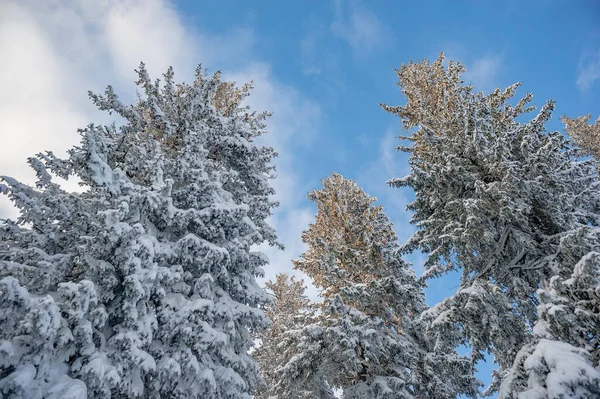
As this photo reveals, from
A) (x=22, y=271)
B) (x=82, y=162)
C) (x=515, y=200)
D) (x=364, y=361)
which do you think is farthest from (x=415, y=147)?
(x=22, y=271)

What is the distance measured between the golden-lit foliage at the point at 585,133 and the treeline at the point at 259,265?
31.6 ft

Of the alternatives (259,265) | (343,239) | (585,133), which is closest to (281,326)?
(343,239)

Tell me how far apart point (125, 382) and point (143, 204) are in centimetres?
351

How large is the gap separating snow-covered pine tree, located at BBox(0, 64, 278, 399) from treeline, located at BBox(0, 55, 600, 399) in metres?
0.04

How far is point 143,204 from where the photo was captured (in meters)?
7.08

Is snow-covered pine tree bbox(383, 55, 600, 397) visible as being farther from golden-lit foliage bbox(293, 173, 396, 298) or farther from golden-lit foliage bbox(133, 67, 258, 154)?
golden-lit foliage bbox(133, 67, 258, 154)

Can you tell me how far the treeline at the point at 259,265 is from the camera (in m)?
5.34

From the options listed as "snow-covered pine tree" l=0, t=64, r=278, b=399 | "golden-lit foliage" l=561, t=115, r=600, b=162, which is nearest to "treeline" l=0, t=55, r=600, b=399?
"snow-covered pine tree" l=0, t=64, r=278, b=399

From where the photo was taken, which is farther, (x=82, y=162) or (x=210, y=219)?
(x=210, y=219)

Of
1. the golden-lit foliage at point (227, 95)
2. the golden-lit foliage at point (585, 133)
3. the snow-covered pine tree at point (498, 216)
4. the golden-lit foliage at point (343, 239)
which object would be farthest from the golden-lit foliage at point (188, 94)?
the golden-lit foliage at point (585, 133)

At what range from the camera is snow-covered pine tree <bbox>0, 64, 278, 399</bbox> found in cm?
509

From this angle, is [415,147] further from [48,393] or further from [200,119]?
[48,393]

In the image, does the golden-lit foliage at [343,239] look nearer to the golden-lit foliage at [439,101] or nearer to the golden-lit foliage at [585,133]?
the golden-lit foliage at [439,101]

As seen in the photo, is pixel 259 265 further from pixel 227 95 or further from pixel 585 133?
pixel 585 133
